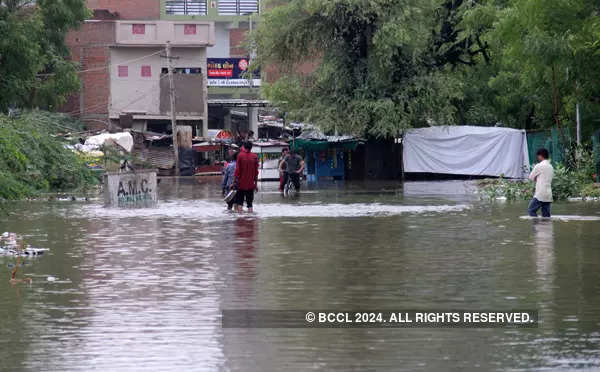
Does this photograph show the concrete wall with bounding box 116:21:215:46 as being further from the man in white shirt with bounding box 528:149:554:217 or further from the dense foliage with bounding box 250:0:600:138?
the man in white shirt with bounding box 528:149:554:217

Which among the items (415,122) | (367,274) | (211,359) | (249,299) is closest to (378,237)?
(367,274)

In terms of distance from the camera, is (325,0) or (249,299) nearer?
(249,299)

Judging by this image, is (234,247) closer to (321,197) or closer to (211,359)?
(211,359)

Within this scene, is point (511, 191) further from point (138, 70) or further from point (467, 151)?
point (138, 70)

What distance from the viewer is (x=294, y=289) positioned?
11.6 metres

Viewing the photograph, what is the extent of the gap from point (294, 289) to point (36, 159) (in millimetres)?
14176

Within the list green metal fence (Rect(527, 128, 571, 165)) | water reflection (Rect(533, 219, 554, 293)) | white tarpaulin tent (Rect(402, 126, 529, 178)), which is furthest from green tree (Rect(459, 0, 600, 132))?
water reflection (Rect(533, 219, 554, 293))

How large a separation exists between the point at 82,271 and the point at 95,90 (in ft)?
201

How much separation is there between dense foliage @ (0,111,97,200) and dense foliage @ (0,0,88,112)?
13.2 meters

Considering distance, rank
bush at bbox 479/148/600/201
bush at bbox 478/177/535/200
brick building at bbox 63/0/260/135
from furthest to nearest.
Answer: brick building at bbox 63/0/260/135
bush at bbox 478/177/535/200
bush at bbox 479/148/600/201

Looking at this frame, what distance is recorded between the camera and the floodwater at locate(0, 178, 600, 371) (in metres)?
7.99

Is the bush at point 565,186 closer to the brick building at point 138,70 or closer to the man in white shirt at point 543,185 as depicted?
the man in white shirt at point 543,185

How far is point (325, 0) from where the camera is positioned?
47719 mm

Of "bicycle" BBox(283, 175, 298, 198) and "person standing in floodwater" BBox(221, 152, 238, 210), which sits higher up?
"person standing in floodwater" BBox(221, 152, 238, 210)
